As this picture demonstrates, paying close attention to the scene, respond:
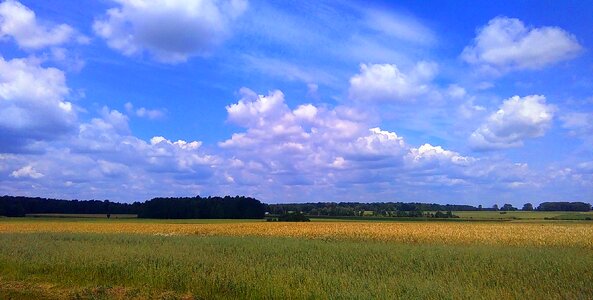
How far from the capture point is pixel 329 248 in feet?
79.8

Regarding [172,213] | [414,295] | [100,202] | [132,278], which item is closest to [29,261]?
[132,278]

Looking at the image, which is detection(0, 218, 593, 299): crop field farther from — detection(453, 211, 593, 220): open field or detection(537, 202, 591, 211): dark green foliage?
detection(537, 202, 591, 211): dark green foliage

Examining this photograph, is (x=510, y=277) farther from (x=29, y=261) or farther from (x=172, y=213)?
(x=172, y=213)

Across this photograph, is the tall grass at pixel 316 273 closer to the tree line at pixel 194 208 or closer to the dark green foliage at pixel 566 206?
the tree line at pixel 194 208

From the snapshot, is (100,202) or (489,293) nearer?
(489,293)

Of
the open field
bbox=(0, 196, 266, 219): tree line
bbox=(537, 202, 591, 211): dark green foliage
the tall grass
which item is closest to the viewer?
the tall grass

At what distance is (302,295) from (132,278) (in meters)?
6.91

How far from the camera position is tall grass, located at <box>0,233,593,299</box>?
12.7 metres

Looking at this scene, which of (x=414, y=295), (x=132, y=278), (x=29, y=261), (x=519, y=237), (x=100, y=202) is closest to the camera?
(x=414, y=295)

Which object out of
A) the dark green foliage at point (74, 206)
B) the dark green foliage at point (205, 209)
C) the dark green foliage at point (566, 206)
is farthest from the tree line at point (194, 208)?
the dark green foliage at point (566, 206)

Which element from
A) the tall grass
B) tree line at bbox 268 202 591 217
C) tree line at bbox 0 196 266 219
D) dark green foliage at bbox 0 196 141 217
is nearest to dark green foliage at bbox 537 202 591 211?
tree line at bbox 268 202 591 217

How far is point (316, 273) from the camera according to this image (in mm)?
15641

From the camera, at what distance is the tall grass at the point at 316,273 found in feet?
41.6

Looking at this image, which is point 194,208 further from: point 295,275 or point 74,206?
point 295,275
